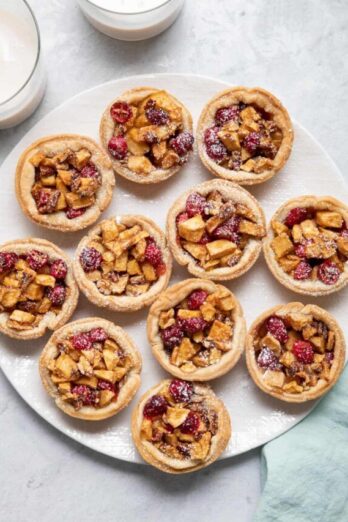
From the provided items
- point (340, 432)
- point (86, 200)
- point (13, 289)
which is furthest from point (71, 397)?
point (340, 432)

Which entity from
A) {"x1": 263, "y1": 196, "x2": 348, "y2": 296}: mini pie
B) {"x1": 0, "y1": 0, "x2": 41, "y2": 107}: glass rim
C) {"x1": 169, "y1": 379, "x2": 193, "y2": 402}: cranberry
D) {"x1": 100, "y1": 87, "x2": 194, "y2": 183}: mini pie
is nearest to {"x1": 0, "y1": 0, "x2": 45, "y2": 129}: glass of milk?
{"x1": 0, "y1": 0, "x2": 41, "y2": 107}: glass rim

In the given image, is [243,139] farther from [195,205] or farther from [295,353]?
[295,353]

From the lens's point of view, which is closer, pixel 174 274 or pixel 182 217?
pixel 182 217

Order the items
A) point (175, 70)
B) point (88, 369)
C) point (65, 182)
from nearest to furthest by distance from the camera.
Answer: point (88, 369) → point (65, 182) → point (175, 70)

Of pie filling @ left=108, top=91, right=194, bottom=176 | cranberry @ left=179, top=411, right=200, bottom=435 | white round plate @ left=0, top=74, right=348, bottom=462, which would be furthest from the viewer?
white round plate @ left=0, top=74, right=348, bottom=462

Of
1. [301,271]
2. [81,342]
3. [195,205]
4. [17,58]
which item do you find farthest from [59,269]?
[301,271]

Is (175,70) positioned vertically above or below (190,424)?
above

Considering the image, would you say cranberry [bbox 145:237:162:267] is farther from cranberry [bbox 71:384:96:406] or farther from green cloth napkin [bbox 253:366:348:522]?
green cloth napkin [bbox 253:366:348:522]
